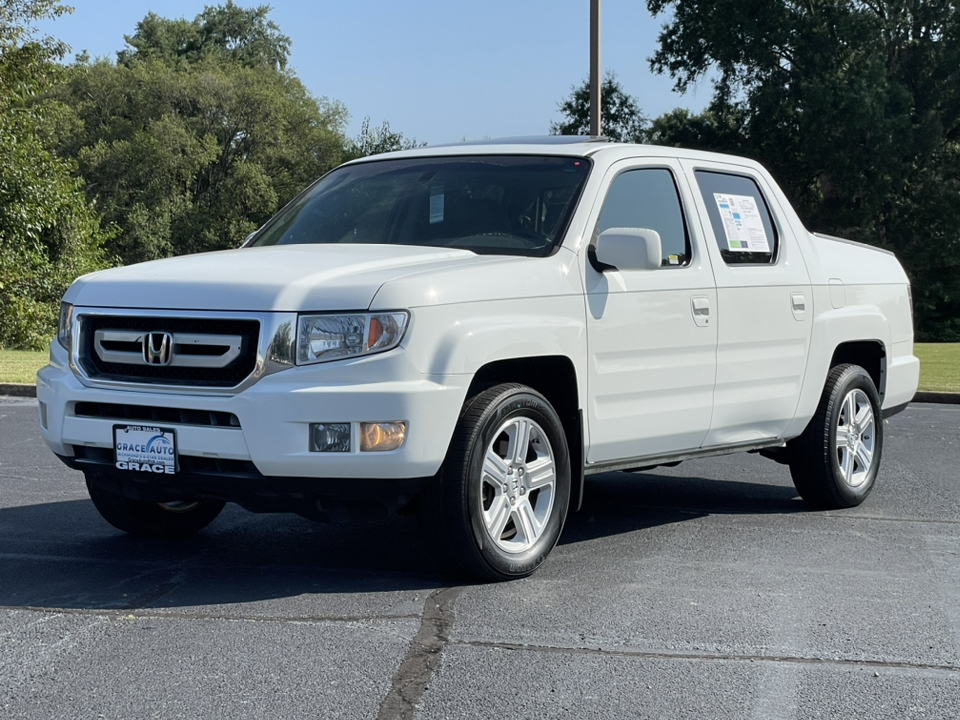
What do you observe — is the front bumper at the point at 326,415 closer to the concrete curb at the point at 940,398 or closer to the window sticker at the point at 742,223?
the window sticker at the point at 742,223

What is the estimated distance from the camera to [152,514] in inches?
255

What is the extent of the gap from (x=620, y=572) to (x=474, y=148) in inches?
93.6

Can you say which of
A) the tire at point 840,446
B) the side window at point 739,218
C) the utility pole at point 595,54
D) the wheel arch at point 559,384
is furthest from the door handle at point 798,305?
the utility pole at point 595,54

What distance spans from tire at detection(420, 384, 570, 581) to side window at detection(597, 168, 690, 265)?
1182mm

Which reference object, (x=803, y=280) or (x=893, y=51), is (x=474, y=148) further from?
(x=893, y=51)

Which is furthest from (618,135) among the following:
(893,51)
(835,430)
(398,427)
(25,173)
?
(398,427)

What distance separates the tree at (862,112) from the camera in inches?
1577

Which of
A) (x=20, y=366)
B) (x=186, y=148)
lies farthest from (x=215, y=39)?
(x=20, y=366)

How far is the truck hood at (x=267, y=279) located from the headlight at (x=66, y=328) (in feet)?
0.17

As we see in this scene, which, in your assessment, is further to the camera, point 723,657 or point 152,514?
point 152,514

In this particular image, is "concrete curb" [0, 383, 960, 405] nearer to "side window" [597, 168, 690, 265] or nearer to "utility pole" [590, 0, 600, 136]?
"utility pole" [590, 0, 600, 136]

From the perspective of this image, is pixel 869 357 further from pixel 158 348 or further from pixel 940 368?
pixel 940 368

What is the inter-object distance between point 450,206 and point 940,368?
1649 cm

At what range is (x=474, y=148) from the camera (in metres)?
6.81
